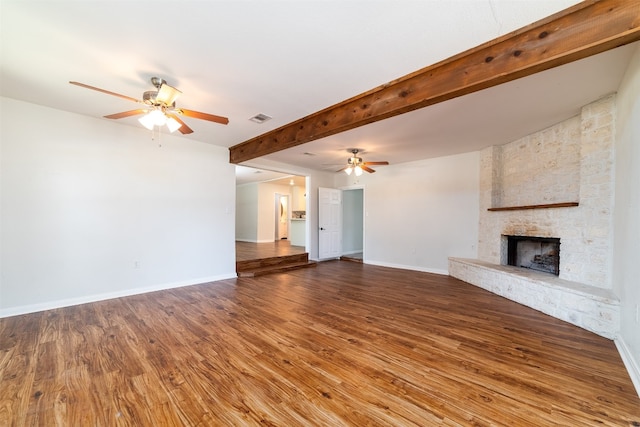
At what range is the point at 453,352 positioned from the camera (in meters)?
2.40

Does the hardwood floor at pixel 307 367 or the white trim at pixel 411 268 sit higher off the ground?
the hardwood floor at pixel 307 367

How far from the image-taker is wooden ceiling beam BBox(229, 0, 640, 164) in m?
1.63

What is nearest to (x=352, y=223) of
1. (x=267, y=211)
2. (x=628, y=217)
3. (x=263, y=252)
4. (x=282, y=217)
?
(x=263, y=252)

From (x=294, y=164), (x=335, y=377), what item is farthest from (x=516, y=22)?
(x=294, y=164)

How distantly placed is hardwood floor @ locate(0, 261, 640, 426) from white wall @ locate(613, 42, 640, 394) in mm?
243

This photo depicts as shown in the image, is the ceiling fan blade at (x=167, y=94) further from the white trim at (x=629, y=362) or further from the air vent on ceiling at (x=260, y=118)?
the white trim at (x=629, y=362)

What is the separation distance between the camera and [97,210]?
3855 millimetres

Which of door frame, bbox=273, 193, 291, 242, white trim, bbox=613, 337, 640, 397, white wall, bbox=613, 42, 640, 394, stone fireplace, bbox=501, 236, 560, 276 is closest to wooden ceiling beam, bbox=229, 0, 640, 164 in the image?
white wall, bbox=613, 42, 640, 394

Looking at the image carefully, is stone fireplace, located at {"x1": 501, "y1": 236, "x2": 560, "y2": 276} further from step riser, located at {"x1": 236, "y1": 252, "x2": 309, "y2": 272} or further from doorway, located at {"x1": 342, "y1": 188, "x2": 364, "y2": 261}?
step riser, located at {"x1": 236, "y1": 252, "x2": 309, "y2": 272}

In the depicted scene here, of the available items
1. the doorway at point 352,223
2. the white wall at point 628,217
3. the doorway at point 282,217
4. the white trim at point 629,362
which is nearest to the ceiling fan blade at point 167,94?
the white wall at point 628,217

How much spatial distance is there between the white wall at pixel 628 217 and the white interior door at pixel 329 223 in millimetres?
5622

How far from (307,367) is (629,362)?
2.75 m

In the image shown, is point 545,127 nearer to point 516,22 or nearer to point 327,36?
point 516,22

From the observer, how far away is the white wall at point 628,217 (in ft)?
6.83
